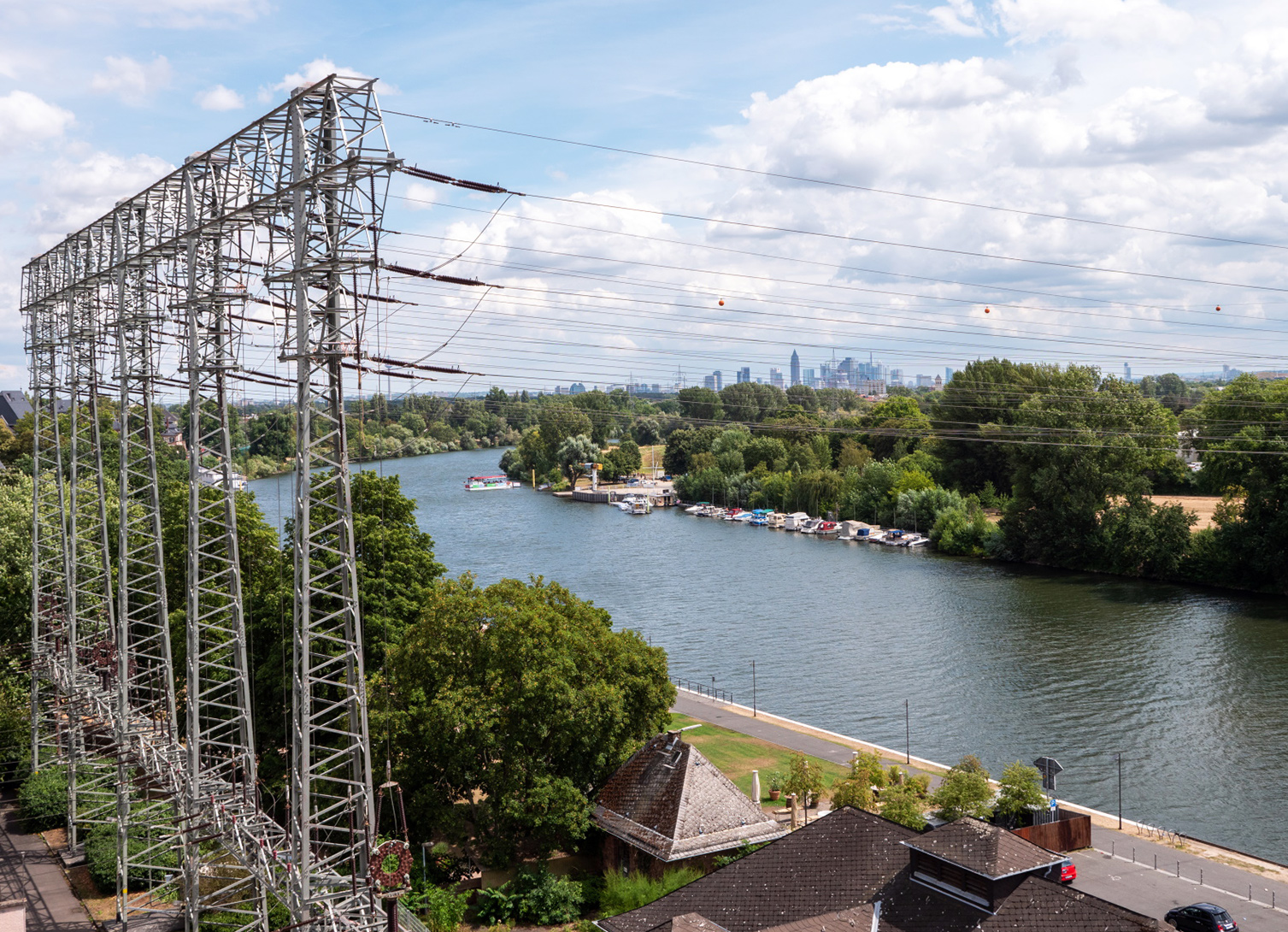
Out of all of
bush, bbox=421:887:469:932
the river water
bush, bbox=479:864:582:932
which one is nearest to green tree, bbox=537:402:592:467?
the river water

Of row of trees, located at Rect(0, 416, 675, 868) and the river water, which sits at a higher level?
row of trees, located at Rect(0, 416, 675, 868)

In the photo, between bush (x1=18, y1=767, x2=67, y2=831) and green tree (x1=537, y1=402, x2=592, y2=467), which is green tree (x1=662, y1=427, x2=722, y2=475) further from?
bush (x1=18, y1=767, x2=67, y2=831)

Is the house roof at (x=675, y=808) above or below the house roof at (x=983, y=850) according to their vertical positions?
below

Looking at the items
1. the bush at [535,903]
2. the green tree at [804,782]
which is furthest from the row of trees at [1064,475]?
the bush at [535,903]

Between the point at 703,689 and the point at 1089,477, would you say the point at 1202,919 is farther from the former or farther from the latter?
the point at 1089,477

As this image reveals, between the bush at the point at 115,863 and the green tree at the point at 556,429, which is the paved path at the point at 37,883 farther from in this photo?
the green tree at the point at 556,429

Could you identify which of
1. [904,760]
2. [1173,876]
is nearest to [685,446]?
[904,760]
